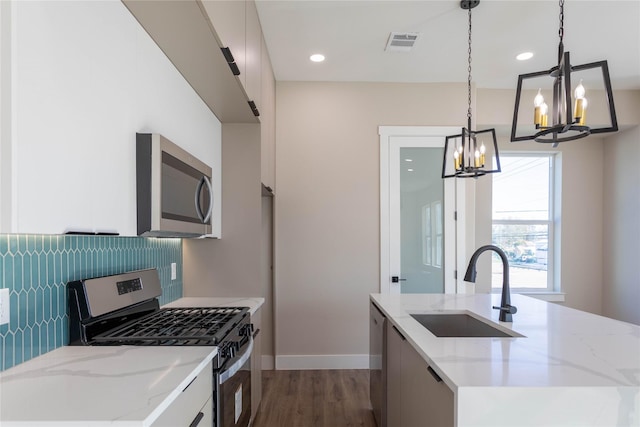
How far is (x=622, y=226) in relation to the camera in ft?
13.5

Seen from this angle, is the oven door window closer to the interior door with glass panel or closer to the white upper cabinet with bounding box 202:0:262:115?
the white upper cabinet with bounding box 202:0:262:115

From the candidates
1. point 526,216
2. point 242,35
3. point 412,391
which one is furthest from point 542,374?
point 526,216

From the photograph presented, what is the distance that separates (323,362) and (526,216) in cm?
312

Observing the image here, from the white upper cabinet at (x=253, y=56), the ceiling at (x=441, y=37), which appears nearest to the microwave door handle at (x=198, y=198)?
the white upper cabinet at (x=253, y=56)

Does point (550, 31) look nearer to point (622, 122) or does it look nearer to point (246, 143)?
point (622, 122)

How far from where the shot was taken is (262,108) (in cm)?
277

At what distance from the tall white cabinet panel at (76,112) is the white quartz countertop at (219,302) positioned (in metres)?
1.03

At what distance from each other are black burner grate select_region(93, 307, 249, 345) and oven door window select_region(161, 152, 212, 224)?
19.5 inches

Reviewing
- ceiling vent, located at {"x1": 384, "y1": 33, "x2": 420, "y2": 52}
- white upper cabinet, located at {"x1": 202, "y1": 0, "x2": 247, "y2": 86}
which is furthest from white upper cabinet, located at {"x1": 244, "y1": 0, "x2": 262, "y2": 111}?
ceiling vent, located at {"x1": 384, "y1": 33, "x2": 420, "y2": 52}

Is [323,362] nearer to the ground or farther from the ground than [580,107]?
nearer to the ground

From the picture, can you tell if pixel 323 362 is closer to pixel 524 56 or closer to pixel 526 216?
pixel 526 216

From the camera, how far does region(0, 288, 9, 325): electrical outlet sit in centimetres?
109

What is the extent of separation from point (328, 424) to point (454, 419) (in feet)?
5.80

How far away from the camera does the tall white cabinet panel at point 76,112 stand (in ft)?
2.99
